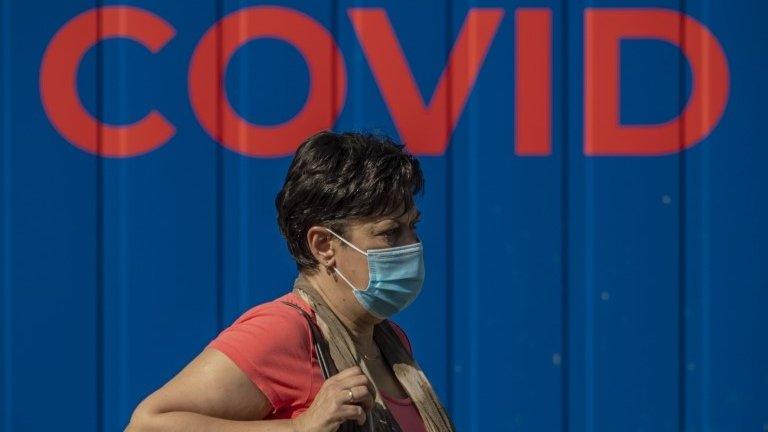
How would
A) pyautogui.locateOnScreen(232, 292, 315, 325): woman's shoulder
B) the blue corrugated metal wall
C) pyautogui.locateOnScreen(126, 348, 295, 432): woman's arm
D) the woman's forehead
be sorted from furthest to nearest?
the blue corrugated metal wall
the woman's forehead
pyautogui.locateOnScreen(232, 292, 315, 325): woman's shoulder
pyautogui.locateOnScreen(126, 348, 295, 432): woman's arm

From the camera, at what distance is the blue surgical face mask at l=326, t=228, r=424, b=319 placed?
6.01ft

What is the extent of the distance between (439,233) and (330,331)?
98 centimetres

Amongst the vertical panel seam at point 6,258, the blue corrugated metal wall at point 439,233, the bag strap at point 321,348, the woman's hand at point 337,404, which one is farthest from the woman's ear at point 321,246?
the vertical panel seam at point 6,258

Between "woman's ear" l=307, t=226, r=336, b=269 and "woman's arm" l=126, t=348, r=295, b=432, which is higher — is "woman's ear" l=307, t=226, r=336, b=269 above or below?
above

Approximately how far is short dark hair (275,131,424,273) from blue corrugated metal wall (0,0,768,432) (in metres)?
0.89

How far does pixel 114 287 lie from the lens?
8.88ft

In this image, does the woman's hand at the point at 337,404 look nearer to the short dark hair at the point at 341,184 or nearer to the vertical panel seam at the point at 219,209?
the short dark hair at the point at 341,184

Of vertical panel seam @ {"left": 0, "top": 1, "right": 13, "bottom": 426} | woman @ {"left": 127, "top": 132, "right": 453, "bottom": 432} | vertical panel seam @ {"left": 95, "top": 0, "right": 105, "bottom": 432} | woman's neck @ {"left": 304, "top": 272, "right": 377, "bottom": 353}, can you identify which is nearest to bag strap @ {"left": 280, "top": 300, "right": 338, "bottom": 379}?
woman @ {"left": 127, "top": 132, "right": 453, "bottom": 432}

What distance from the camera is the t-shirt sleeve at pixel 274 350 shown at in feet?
5.36

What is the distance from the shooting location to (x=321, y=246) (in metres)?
1.83

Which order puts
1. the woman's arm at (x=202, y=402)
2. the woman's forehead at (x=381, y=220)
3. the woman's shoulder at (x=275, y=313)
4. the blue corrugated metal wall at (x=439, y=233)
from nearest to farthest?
1. the woman's arm at (x=202, y=402)
2. the woman's shoulder at (x=275, y=313)
3. the woman's forehead at (x=381, y=220)
4. the blue corrugated metal wall at (x=439, y=233)

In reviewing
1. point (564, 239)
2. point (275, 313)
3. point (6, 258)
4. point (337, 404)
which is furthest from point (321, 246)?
point (6, 258)

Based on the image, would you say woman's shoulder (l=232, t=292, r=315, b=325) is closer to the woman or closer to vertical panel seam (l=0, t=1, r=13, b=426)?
the woman

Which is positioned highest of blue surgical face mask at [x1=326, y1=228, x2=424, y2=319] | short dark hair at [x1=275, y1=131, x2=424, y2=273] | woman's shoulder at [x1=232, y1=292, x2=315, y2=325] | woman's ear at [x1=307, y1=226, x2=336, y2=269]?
short dark hair at [x1=275, y1=131, x2=424, y2=273]
